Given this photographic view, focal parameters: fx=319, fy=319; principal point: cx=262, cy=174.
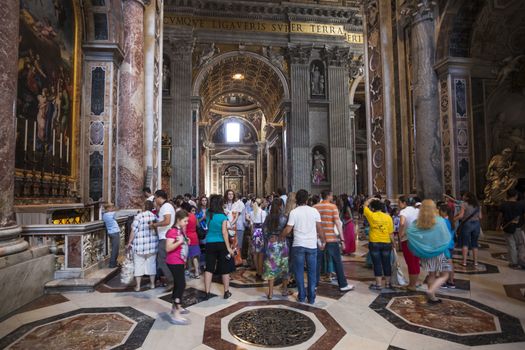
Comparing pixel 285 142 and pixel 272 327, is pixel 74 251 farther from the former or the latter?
pixel 285 142

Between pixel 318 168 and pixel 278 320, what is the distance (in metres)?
17.3

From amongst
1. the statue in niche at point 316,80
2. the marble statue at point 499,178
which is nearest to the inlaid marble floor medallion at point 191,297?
the marble statue at point 499,178

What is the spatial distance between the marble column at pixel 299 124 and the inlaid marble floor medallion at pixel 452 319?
15781mm

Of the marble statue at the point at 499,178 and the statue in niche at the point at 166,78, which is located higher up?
the statue in niche at the point at 166,78

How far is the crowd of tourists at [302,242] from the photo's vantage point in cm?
425

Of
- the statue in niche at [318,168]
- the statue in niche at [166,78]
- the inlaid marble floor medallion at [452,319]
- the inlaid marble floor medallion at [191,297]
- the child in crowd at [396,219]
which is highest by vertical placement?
the statue in niche at [166,78]

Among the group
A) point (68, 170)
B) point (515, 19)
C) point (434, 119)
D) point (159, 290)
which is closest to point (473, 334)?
point (159, 290)

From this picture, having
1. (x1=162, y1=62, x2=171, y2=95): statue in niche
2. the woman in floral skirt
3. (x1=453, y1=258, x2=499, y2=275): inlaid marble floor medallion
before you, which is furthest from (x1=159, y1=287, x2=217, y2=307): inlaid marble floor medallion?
(x1=162, y1=62, x2=171, y2=95): statue in niche

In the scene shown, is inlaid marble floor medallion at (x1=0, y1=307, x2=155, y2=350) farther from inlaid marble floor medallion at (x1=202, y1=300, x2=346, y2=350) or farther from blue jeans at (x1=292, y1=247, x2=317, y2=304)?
blue jeans at (x1=292, y1=247, x2=317, y2=304)

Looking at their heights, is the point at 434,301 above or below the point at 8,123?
below

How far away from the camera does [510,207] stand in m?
5.90

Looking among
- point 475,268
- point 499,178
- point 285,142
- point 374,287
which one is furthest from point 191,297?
point 285,142

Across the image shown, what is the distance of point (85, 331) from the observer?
3574 mm

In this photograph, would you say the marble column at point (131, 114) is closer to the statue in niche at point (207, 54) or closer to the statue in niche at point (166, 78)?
the statue in niche at point (166, 78)
